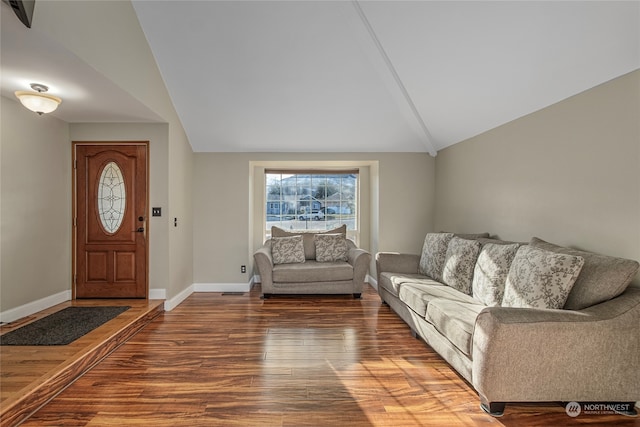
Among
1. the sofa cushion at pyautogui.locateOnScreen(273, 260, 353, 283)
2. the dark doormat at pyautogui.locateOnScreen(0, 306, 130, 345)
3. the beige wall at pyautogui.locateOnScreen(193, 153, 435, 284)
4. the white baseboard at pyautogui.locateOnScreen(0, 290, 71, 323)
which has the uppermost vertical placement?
the beige wall at pyautogui.locateOnScreen(193, 153, 435, 284)

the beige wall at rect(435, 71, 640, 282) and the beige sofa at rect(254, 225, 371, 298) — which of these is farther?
the beige sofa at rect(254, 225, 371, 298)

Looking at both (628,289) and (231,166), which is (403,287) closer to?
(628,289)

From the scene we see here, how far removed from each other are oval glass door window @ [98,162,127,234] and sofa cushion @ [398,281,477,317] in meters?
3.54

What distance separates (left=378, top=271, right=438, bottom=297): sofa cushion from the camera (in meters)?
3.69

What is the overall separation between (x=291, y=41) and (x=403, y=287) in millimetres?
2823

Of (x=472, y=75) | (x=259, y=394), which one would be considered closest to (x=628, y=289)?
(x=472, y=75)

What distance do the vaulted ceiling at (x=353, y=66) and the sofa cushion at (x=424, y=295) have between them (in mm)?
1843

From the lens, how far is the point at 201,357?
2.84 metres

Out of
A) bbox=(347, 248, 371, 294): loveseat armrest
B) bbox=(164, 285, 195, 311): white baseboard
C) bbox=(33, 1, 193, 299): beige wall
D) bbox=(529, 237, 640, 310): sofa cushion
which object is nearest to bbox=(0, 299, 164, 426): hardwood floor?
bbox=(164, 285, 195, 311): white baseboard

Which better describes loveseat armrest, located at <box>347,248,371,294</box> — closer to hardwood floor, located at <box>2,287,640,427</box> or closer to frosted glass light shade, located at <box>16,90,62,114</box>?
hardwood floor, located at <box>2,287,640,427</box>

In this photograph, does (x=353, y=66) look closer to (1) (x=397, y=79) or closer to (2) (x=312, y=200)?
(1) (x=397, y=79)

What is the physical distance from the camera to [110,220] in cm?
423

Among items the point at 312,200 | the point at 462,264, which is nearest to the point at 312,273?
the point at 312,200

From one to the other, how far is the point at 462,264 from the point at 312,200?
3.07 meters
